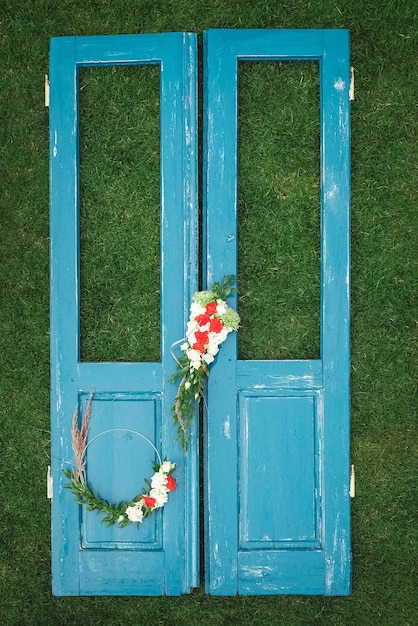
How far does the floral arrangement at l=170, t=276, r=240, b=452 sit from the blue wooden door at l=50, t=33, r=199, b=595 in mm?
99

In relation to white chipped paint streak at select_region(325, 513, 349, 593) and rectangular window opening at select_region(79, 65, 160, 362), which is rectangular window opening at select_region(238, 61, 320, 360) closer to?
rectangular window opening at select_region(79, 65, 160, 362)

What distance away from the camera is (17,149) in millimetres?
3279

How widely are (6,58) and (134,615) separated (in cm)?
355

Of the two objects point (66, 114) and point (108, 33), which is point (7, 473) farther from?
point (108, 33)

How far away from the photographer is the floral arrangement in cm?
284

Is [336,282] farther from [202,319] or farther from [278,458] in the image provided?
[278,458]

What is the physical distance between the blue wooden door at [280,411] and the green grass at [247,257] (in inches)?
7.0

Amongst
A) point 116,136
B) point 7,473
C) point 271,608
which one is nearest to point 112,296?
point 116,136

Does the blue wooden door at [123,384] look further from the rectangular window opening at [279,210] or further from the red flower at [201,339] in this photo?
the rectangular window opening at [279,210]

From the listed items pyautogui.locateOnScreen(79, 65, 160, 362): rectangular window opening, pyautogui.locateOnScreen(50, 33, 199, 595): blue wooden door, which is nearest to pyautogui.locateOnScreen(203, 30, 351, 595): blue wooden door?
pyautogui.locateOnScreen(50, 33, 199, 595): blue wooden door

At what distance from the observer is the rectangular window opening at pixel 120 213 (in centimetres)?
312

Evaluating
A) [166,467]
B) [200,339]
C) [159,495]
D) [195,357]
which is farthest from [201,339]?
[159,495]

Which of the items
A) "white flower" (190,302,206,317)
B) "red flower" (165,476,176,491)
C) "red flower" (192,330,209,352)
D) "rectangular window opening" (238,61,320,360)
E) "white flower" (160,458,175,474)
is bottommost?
"red flower" (165,476,176,491)

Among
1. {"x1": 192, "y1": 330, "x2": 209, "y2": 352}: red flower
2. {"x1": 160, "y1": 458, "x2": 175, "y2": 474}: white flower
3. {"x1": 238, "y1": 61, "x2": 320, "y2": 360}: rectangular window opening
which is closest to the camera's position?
{"x1": 192, "y1": 330, "x2": 209, "y2": 352}: red flower
